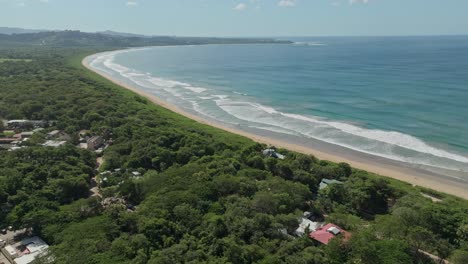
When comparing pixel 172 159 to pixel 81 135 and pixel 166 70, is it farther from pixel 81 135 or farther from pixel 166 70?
pixel 166 70

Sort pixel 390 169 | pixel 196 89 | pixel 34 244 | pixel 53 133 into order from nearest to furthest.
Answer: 1. pixel 34 244
2. pixel 390 169
3. pixel 53 133
4. pixel 196 89

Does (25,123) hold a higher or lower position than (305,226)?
higher

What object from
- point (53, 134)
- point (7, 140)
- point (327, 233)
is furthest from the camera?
point (53, 134)

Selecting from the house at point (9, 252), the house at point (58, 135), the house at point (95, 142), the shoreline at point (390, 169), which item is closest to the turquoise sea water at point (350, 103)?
the shoreline at point (390, 169)

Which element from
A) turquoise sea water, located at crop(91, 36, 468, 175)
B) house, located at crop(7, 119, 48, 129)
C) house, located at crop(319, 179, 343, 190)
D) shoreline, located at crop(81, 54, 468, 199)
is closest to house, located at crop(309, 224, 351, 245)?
house, located at crop(319, 179, 343, 190)

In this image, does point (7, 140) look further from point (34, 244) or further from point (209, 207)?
point (209, 207)

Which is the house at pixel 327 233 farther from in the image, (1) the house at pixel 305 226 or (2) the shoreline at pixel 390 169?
(2) the shoreline at pixel 390 169

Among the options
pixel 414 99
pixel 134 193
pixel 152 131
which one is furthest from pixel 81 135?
pixel 414 99

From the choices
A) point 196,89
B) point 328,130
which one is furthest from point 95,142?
point 196,89
